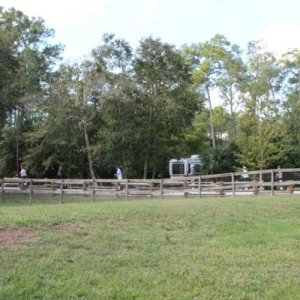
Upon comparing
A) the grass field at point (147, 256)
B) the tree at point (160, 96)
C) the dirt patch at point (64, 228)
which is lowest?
the grass field at point (147, 256)

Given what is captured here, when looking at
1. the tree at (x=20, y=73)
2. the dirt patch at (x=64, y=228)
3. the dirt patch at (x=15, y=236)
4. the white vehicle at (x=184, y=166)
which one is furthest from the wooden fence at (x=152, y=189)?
the white vehicle at (x=184, y=166)

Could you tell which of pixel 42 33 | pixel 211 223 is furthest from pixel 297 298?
pixel 42 33

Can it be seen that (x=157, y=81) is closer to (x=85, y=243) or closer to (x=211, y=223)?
(x=211, y=223)

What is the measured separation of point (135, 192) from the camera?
24625 millimetres

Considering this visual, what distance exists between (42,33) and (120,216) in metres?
45.7

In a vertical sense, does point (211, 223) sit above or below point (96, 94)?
below

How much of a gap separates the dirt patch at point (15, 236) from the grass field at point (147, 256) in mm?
18

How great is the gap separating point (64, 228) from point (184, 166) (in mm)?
35313

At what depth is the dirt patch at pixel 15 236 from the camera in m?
8.98

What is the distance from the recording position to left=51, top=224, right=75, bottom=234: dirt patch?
10.0 m

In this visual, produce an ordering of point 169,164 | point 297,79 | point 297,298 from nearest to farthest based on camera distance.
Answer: point 297,298
point 169,164
point 297,79

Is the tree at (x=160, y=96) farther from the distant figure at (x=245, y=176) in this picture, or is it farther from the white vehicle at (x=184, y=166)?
the distant figure at (x=245, y=176)

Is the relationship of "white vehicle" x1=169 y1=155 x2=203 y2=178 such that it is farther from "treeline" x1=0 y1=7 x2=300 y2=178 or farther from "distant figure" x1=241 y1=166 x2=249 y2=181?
"distant figure" x1=241 y1=166 x2=249 y2=181

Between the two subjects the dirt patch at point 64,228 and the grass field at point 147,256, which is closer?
the grass field at point 147,256
